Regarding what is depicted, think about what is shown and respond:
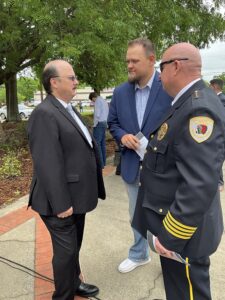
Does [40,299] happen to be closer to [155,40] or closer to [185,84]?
[185,84]

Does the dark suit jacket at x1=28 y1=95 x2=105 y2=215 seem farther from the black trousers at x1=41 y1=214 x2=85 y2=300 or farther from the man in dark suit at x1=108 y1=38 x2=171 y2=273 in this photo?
the man in dark suit at x1=108 y1=38 x2=171 y2=273

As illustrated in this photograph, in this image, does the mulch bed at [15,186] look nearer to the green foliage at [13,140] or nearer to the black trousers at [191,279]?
the green foliage at [13,140]

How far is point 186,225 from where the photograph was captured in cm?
178

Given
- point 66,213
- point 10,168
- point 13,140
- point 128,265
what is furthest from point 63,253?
point 13,140

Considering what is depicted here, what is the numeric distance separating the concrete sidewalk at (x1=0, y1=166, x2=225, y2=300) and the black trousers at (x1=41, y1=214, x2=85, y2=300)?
1.29ft

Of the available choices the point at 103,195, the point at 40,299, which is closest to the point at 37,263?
the point at 40,299

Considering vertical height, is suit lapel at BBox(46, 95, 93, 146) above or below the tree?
below

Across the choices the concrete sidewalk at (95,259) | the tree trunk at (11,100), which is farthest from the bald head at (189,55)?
the tree trunk at (11,100)

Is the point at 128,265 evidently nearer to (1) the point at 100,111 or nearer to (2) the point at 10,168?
(2) the point at 10,168

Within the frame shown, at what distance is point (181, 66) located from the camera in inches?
73.8

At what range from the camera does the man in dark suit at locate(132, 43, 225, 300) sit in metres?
1.73

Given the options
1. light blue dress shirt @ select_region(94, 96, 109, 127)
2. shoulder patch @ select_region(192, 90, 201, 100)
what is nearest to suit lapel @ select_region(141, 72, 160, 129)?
shoulder patch @ select_region(192, 90, 201, 100)

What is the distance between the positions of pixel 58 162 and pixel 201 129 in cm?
112

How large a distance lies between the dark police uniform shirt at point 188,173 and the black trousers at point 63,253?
787 millimetres
